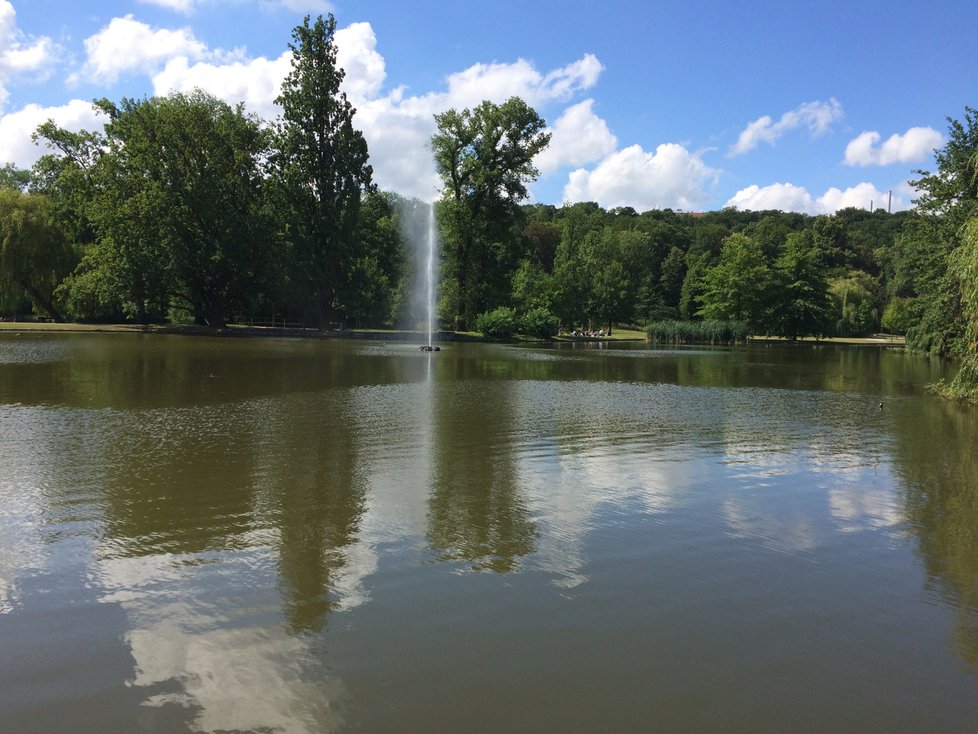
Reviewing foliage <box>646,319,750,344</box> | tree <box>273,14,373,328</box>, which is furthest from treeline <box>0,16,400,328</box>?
foliage <box>646,319,750,344</box>

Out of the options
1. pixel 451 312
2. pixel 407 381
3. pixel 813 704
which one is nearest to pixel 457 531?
pixel 813 704

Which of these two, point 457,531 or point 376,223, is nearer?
point 457,531

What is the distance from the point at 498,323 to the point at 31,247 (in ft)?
108

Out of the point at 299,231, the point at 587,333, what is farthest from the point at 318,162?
the point at 587,333

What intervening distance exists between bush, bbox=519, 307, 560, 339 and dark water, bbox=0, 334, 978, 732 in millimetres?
46042

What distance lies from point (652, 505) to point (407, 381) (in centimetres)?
1422

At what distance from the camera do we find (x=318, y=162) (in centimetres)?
5200

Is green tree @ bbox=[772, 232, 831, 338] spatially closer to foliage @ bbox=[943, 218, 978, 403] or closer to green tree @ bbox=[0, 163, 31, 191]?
foliage @ bbox=[943, 218, 978, 403]

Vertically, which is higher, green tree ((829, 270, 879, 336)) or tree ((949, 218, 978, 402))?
green tree ((829, 270, 879, 336))

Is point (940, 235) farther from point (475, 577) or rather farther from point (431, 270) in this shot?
point (475, 577)

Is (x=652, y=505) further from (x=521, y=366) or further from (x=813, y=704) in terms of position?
(x=521, y=366)

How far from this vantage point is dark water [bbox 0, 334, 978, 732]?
396 cm

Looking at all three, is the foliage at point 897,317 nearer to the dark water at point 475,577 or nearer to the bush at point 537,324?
the bush at point 537,324

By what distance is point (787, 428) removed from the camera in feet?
48.4
